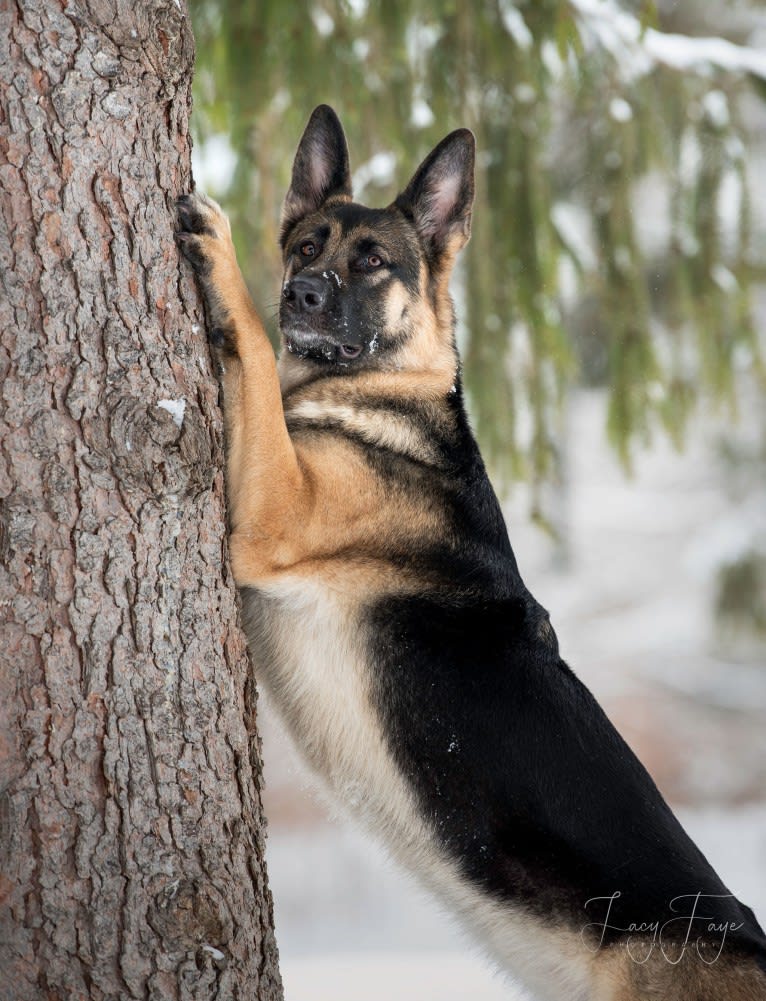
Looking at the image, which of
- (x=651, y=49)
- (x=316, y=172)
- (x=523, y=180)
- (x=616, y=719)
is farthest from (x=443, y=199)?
(x=616, y=719)

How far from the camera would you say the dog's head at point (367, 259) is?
3.38m

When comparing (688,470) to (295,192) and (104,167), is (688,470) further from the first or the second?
(104,167)

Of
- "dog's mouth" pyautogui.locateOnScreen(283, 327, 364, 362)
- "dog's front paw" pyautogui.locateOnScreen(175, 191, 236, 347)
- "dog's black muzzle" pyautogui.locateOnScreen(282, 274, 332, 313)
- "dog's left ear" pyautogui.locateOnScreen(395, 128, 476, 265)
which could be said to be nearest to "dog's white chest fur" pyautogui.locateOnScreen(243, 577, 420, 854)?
"dog's front paw" pyautogui.locateOnScreen(175, 191, 236, 347)

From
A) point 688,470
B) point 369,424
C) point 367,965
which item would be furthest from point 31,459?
point 688,470

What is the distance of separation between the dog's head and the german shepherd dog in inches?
6.6

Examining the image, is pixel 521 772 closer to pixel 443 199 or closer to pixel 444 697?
pixel 444 697

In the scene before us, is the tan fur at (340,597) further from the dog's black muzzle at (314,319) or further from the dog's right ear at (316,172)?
the dog's right ear at (316,172)

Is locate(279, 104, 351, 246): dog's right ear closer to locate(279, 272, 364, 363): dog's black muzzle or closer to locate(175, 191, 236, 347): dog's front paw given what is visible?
locate(279, 272, 364, 363): dog's black muzzle

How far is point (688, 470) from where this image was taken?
1744cm

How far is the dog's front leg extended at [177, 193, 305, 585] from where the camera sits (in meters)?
2.68

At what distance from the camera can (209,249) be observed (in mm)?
2562

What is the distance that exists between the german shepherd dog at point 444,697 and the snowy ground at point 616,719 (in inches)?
10.3

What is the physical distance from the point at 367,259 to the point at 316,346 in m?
0.45

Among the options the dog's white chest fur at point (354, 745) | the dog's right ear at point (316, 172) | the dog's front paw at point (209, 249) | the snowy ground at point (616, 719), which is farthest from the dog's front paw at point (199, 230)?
the snowy ground at point (616, 719)
